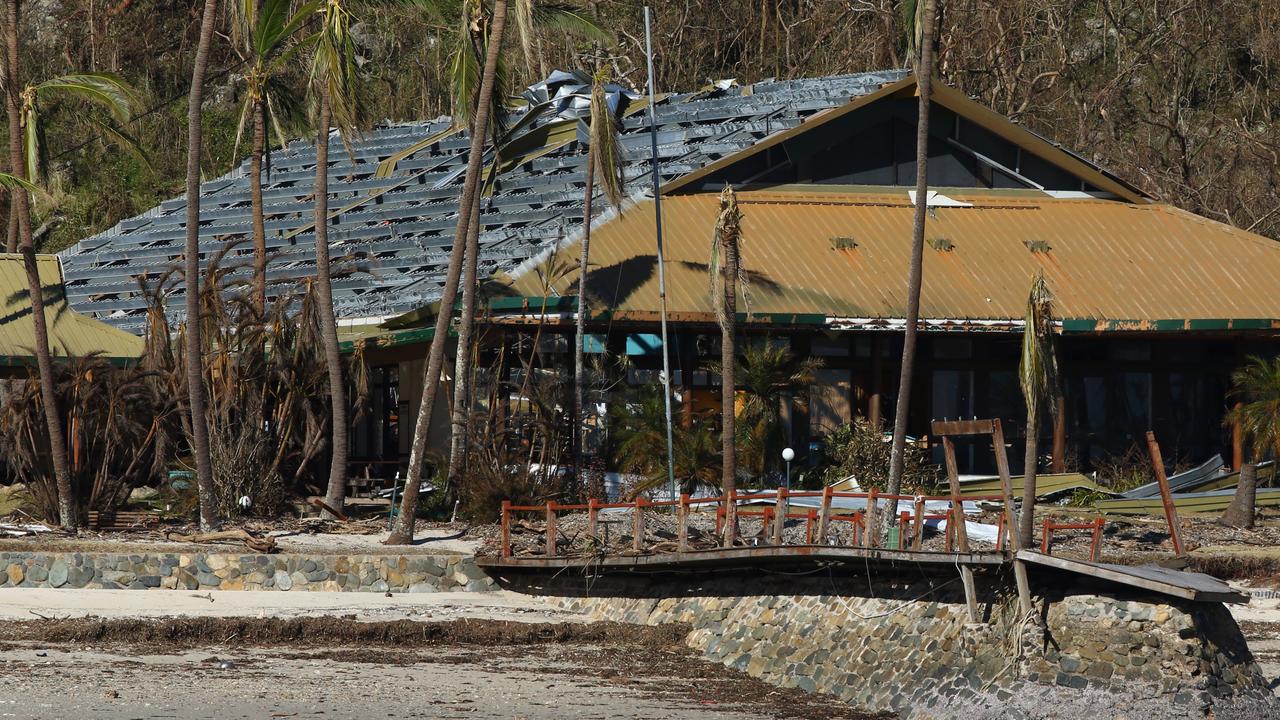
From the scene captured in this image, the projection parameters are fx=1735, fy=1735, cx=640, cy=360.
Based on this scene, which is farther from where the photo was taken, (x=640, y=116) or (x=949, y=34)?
(x=949, y=34)

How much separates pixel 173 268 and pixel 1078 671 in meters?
14.7

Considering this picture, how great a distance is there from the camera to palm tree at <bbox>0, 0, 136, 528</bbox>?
2205 centimetres

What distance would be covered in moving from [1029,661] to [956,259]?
43.4 feet

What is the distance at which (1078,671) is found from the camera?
15812mm

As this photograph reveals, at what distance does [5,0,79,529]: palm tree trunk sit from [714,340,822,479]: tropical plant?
30.9 feet

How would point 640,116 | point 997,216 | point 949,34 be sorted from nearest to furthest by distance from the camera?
1. point 997,216
2. point 640,116
3. point 949,34

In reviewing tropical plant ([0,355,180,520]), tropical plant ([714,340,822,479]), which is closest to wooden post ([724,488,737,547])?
tropical plant ([714,340,822,479])

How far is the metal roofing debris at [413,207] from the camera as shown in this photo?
91.6 ft

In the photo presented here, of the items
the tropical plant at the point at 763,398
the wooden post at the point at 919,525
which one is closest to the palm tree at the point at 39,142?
the tropical plant at the point at 763,398

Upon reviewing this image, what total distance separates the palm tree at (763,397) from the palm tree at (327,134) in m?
5.89

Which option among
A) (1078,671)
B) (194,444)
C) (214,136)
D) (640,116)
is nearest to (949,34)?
(640,116)

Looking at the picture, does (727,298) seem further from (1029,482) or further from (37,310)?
(37,310)

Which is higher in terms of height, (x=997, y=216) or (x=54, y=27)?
(x=54, y=27)

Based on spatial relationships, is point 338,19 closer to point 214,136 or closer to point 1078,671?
point 1078,671
